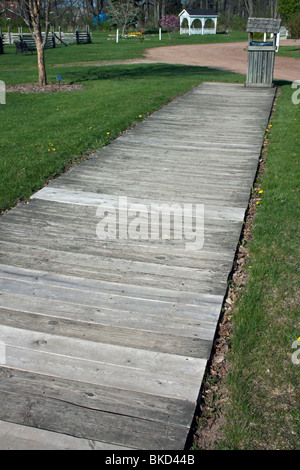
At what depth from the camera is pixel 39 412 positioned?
9.93ft

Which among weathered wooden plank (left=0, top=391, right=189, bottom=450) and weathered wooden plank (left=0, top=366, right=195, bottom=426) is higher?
weathered wooden plank (left=0, top=366, right=195, bottom=426)

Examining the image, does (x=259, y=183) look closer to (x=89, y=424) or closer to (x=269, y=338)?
(x=269, y=338)

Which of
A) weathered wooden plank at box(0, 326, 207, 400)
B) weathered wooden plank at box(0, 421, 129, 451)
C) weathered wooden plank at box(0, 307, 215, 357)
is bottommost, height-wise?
weathered wooden plank at box(0, 421, 129, 451)

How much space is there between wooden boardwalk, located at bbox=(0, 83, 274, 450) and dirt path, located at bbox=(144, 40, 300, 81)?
13539mm

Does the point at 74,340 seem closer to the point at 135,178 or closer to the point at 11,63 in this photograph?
the point at 135,178

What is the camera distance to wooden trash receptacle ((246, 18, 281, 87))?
48.6 feet

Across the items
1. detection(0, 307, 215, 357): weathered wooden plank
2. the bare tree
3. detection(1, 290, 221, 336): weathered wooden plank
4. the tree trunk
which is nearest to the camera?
detection(0, 307, 215, 357): weathered wooden plank

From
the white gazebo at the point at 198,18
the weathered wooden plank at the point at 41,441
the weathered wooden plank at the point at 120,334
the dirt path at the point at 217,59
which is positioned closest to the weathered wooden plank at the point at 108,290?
the weathered wooden plank at the point at 120,334

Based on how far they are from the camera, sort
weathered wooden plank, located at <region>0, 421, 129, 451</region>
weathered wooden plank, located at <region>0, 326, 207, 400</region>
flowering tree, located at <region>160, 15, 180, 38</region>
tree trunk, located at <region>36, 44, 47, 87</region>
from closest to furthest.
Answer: weathered wooden plank, located at <region>0, 421, 129, 451</region>
weathered wooden plank, located at <region>0, 326, 207, 400</region>
tree trunk, located at <region>36, 44, 47, 87</region>
flowering tree, located at <region>160, 15, 180, 38</region>

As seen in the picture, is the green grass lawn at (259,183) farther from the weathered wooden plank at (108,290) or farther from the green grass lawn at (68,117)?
the weathered wooden plank at (108,290)

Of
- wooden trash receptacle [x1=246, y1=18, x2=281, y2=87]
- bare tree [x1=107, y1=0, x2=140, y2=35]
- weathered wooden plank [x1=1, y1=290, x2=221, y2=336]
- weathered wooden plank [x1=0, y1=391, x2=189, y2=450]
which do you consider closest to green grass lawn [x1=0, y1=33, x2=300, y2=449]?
weathered wooden plank [x1=1, y1=290, x2=221, y2=336]

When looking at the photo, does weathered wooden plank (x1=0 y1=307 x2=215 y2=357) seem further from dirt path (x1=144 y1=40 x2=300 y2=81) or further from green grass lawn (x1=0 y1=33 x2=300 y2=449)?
dirt path (x1=144 y1=40 x2=300 y2=81)

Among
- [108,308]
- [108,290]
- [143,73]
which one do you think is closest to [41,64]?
[143,73]

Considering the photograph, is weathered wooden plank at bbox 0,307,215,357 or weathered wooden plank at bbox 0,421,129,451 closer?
weathered wooden plank at bbox 0,421,129,451
